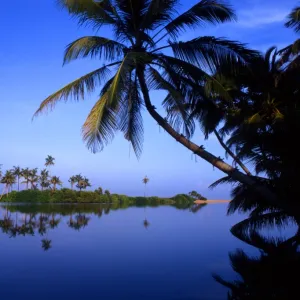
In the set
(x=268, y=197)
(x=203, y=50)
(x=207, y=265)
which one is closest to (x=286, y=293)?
(x=207, y=265)

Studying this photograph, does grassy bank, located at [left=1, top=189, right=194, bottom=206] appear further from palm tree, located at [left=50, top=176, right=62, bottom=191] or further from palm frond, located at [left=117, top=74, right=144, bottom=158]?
palm frond, located at [left=117, top=74, right=144, bottom=158]

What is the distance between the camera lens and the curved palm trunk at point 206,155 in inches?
276

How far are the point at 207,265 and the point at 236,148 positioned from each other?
4.11 meters

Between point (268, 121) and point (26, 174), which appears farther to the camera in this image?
point (26, 174)

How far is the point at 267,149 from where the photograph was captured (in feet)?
29.0

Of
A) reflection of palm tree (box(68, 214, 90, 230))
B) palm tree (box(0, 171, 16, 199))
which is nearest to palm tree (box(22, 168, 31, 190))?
palm tree (box(0, 171, 16, 199))

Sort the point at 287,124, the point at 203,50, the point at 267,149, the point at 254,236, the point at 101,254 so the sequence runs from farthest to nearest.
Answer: the point at 254,236 < the point at 267,149 < the point at 287,124 < the point at 203,50 < the point at 101,254

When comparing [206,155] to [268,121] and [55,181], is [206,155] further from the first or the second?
[55,181]

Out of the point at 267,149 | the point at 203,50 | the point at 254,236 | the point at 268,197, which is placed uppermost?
the point at 203,50

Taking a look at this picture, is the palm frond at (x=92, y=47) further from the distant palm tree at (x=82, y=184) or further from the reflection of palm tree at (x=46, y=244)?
the distant palm tree at (x=82, y=184)

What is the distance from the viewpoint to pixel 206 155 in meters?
7.16

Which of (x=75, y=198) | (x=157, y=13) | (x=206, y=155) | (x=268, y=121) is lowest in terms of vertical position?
(x=75, y=198)

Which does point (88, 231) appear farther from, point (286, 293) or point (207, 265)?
point (286, 293)

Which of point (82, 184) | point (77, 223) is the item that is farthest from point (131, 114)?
point (82, 184)
